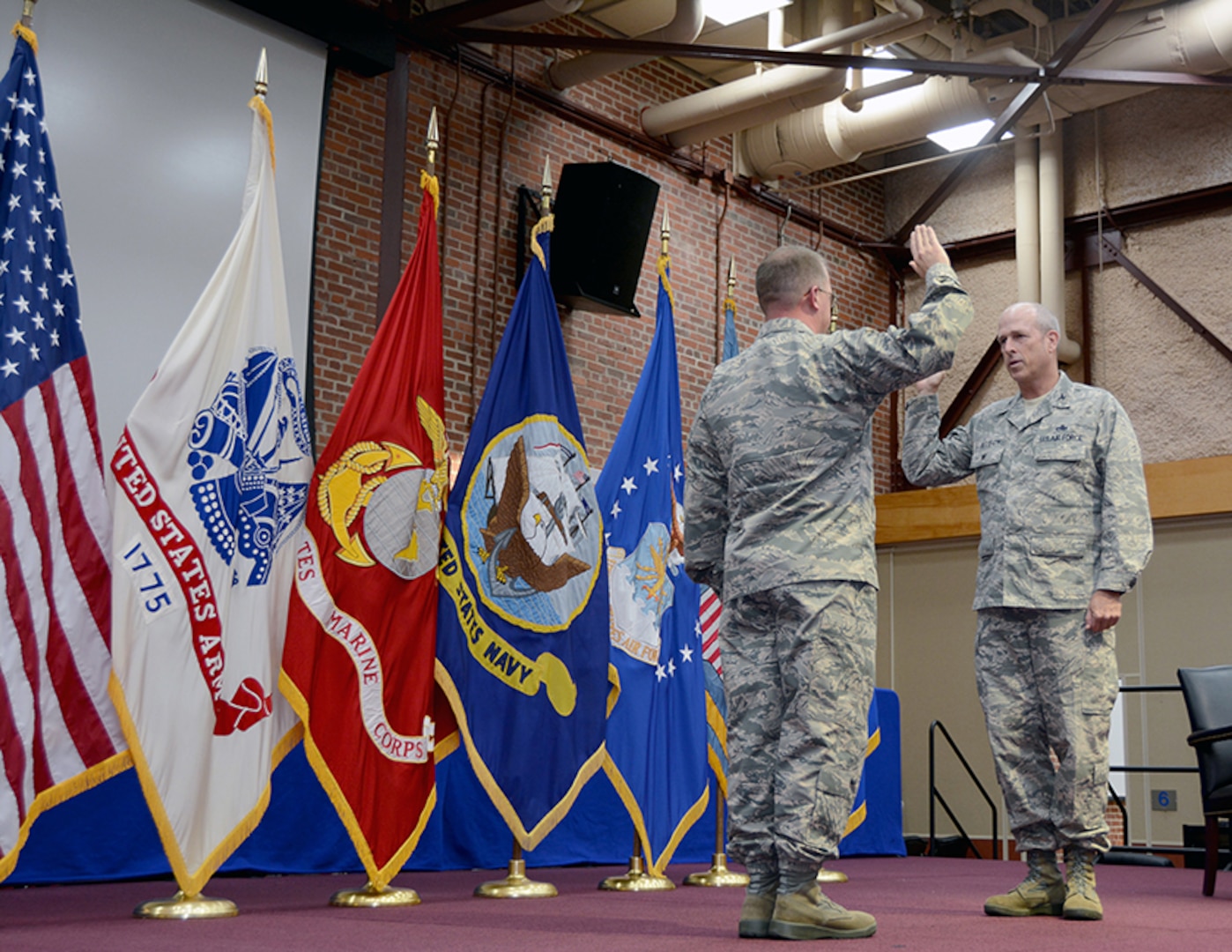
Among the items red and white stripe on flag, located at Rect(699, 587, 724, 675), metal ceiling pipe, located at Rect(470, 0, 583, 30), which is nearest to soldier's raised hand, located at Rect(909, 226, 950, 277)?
red and white stripe on flag, located at Rect(699, 587, 724, 675)

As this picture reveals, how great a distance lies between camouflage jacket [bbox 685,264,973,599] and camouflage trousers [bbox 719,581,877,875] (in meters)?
0.07

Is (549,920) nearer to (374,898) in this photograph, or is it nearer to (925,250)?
(374,898)

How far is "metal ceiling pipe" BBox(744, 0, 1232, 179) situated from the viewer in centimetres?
855

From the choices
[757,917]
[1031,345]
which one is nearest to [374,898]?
[757,917]

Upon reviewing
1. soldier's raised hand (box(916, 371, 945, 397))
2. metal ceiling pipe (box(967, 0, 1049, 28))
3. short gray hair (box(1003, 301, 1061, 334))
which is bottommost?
soldier's raised hand (box(916, 371, 945, 397))

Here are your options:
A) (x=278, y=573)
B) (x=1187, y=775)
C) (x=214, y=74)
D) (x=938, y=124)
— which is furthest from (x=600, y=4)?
(x=1187, y=775)

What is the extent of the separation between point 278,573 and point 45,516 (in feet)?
2.18

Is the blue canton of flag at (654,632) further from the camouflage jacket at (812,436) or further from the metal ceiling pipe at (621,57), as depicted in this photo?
the metal ceiling pipe at (621,57)

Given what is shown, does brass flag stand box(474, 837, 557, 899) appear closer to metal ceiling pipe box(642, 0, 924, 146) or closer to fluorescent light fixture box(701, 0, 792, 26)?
metal ceiling pipe box(642, 0, 924, 146)

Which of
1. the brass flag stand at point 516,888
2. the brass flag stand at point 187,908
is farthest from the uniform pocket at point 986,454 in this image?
the brass flag stand at point 187,908

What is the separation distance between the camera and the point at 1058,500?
3885mm

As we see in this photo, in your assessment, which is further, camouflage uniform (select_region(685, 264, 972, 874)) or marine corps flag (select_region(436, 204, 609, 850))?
marine corps flag (select_region(436, 204, 609, 850))

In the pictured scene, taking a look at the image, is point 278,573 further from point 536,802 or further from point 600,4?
point 600,4

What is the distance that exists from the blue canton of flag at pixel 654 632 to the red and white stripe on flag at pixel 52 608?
1870 mm
